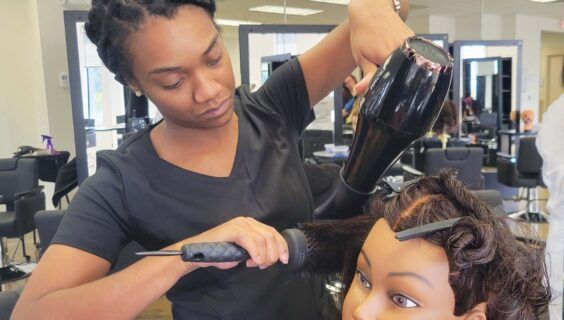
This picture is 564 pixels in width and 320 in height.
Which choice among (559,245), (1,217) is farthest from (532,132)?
(1,217)

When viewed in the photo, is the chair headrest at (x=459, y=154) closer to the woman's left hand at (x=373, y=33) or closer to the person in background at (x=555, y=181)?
the person in background at (x=555, y=181)

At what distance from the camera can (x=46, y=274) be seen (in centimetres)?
52

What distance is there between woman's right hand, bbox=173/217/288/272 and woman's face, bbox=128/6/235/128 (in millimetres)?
173

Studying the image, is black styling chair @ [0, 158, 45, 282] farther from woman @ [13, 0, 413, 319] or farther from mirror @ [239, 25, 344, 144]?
woman @ [13, 0, 413, 319]

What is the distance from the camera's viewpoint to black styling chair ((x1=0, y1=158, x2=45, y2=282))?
9.38 feet

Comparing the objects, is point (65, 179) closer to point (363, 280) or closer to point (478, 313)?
point (363, 280)

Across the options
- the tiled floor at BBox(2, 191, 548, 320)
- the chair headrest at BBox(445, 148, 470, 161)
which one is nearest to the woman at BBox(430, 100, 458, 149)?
the chair headrest at BBox(445, 148, 470, 161)

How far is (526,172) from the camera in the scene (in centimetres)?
357

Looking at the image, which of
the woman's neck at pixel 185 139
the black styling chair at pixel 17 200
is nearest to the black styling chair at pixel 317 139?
the black styling chair at pixel 17 200

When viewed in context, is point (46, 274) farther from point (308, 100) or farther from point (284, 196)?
point (308, 100)

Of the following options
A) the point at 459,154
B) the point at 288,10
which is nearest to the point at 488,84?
the point at 459,154

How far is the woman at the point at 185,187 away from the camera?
19.8 inches

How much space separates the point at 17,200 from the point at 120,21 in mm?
2685

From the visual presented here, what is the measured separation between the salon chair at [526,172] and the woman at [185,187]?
125 inches
